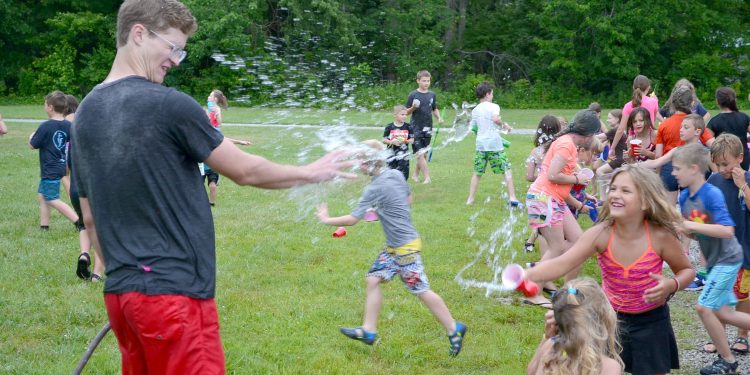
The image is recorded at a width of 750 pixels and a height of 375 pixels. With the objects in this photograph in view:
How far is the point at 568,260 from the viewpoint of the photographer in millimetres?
4379

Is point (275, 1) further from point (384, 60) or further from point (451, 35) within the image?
point (451, 35)

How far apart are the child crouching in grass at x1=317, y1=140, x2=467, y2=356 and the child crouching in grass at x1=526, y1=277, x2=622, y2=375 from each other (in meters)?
2.08

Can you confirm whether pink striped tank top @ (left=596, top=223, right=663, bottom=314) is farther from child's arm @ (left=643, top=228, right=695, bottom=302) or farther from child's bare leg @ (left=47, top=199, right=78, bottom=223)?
child's bare leg @ (left=47, top=199, right=78, bottom=223)

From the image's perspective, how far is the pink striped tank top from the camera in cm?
443

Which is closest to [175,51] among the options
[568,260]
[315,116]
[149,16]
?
[149,16]

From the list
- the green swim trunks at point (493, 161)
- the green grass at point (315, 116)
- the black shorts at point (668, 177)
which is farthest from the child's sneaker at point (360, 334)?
the green grass at point (315, 116)

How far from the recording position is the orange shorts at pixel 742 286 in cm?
602

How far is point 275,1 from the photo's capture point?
33219 millimetres

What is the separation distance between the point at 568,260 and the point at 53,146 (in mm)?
7783

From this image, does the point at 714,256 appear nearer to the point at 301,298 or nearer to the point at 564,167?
the point at 564,167

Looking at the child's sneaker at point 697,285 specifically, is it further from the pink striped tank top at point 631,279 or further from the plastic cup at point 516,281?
the plastic cup at point 516,281

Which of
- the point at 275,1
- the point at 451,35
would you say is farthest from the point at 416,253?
the point at 451,35

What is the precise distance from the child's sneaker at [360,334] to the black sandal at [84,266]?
3.18 metres

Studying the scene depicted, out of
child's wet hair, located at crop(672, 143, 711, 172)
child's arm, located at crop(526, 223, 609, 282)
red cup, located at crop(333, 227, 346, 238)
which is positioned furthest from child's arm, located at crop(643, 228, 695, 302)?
red cup, located at crop(333, 227, 346, 238)
